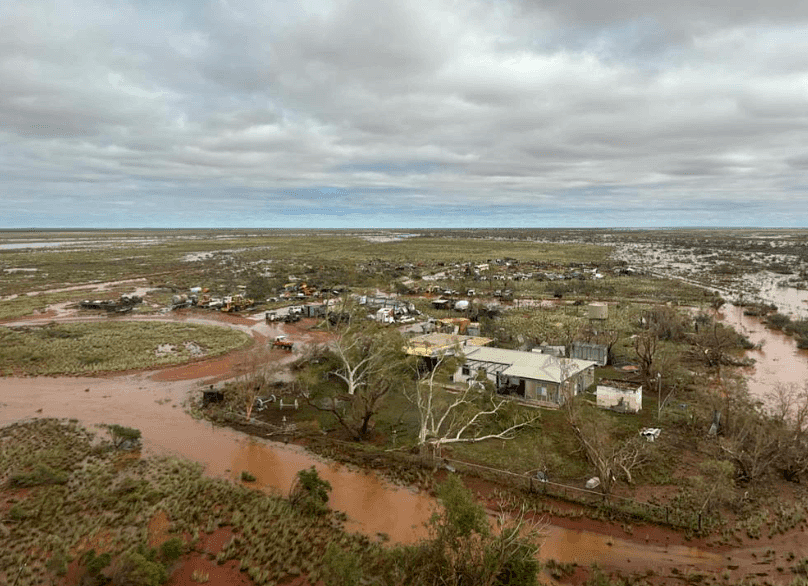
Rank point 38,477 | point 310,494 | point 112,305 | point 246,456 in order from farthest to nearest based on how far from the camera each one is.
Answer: point 112,305 < point 246,456 < point 38,477 < point 310,494

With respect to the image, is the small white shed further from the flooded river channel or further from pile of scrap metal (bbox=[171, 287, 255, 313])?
pile of scrap metal (bbox=[171, 287, 255, 313])

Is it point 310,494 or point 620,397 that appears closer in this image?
point 310,494

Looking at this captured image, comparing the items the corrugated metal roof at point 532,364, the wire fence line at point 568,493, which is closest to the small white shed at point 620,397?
the corrugated metal roof at point 532,364

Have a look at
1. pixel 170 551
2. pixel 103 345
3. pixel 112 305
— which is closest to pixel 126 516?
pixel 170 551

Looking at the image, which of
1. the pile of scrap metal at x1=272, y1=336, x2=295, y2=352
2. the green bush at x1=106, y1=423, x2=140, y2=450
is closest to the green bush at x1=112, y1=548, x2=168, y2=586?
the green bush at x1=106, y1=423, x2=140, y2=450

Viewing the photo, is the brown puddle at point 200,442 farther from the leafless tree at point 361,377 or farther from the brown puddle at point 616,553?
the brown puddle at point 616,553

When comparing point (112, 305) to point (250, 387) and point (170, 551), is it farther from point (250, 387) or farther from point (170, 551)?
point (170, 551)

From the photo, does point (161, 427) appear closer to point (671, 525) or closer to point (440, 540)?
point (440, 540)
